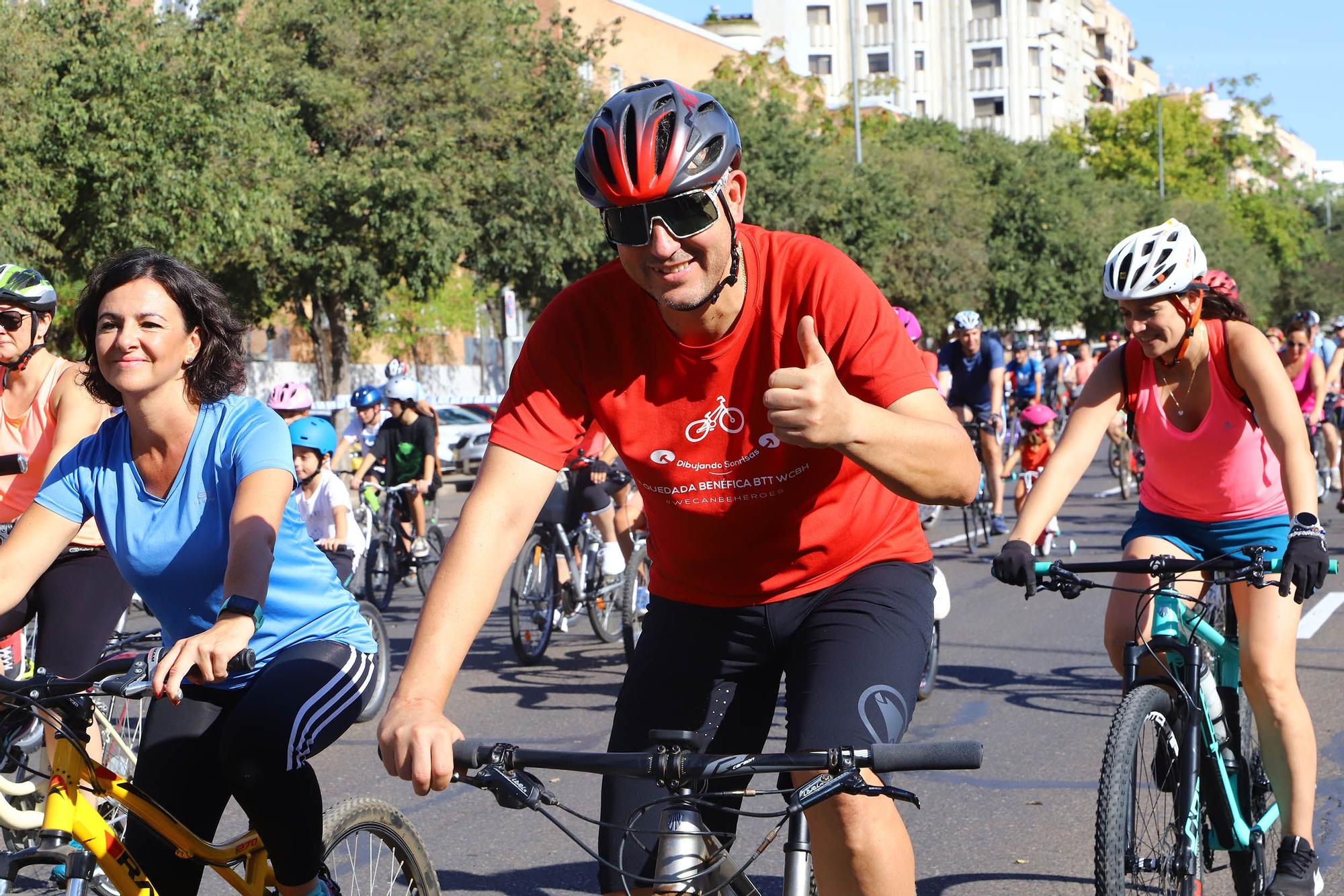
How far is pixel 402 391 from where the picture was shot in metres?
12.8

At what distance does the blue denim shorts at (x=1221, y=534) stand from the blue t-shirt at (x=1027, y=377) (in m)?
15.4

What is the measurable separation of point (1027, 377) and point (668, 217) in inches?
752

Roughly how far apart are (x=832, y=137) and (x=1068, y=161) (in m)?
18.4

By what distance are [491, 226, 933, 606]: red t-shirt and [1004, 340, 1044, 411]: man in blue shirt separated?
16.2 metres

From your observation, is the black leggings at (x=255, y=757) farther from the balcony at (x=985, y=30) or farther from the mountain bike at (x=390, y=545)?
the balcony at (x=985, y=30)

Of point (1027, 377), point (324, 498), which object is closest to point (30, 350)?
point (324, 498)

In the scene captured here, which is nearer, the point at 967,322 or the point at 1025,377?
the point at 967,322

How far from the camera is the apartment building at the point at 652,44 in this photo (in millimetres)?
54531

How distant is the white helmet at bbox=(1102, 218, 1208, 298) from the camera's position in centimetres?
443

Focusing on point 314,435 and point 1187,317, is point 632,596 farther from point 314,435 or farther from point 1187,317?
point 1187,317

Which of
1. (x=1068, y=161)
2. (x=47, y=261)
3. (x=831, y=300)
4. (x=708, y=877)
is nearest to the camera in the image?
(x=708, y=877)

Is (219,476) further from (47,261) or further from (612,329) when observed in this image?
(47,261)

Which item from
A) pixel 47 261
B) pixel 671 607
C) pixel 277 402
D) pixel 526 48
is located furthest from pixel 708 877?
pixel 526 48

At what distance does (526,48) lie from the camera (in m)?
29.8
